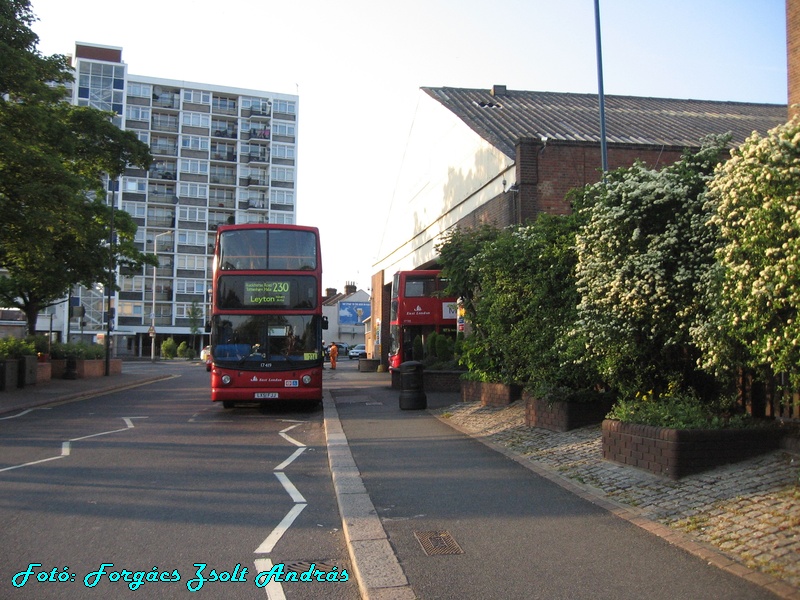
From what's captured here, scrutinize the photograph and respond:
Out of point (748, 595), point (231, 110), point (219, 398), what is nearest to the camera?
point (748, 595)

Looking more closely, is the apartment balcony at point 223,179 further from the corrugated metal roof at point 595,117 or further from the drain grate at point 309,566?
the drain grate at point 309,566

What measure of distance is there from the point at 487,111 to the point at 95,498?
2303 cm

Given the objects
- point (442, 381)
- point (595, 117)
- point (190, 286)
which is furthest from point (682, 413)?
point (190, 286)

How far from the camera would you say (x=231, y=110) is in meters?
87.5

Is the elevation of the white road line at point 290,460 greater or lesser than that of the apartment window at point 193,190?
lesser

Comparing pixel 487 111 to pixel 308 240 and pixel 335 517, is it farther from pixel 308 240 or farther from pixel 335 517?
pixel 335 517

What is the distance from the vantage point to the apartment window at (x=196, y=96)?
279 feet

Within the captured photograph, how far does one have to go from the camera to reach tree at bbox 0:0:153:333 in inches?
839

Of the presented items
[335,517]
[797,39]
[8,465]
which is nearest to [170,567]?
[335,517]

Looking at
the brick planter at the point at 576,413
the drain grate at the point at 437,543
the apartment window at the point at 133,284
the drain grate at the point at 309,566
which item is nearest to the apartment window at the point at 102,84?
the apartment window at the point at 133,284

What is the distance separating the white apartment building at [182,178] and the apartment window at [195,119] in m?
0.11

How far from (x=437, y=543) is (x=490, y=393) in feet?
35.0

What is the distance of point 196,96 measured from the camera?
85.4m

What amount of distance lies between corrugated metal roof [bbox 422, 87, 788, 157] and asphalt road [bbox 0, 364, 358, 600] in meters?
13.7
